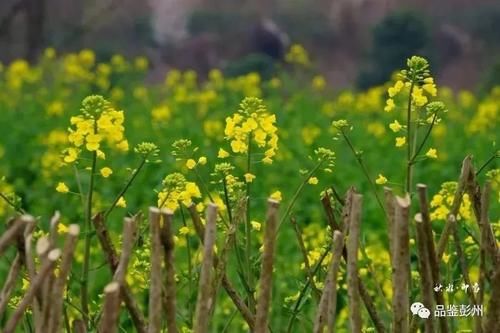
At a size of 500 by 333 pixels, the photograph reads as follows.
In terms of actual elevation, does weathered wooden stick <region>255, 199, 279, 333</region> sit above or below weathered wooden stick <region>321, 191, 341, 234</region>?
below

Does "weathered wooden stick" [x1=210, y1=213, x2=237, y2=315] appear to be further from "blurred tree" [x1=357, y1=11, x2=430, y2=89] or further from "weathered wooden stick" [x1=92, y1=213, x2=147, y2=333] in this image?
"blurred tree" [x1=357, y1=11, x2=430, y2=89]

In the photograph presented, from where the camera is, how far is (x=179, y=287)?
6.16 ft

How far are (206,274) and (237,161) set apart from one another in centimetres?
400

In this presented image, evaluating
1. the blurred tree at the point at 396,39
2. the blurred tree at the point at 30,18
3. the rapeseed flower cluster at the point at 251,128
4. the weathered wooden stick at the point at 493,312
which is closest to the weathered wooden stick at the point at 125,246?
the rapeseed flower cluster at the point at 251,128

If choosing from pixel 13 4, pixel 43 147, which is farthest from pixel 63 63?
pixel 43 147

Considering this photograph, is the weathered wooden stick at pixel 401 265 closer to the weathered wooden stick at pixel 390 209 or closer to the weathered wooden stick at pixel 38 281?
the weathered wooden stick at pixel 390 209

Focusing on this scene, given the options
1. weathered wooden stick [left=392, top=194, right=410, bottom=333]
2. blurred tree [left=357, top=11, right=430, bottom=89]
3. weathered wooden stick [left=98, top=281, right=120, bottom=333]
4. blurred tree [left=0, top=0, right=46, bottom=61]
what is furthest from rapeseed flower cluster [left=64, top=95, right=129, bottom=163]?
blurred tree [left=0, top=0, right=46, bottom=61]

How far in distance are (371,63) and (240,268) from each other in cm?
625

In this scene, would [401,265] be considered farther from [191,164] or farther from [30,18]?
[30,18]

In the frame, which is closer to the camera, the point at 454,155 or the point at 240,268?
the point at 240,268

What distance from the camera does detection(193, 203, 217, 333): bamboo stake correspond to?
4.64 ft

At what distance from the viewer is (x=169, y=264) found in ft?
4.73

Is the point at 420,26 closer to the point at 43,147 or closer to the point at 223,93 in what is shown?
the point at 223,93

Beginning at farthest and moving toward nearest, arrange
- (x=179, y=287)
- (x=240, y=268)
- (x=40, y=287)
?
(x=179, y=287) < (x=240, y=268) < (x=40, y=287)
